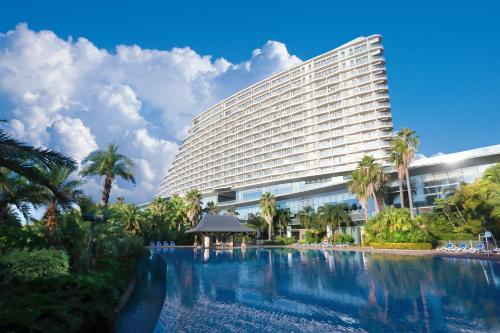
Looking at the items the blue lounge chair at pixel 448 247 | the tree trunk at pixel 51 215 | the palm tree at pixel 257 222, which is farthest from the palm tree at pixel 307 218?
the tree trunk at pixel 51 215

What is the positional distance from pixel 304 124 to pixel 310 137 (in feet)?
13.7

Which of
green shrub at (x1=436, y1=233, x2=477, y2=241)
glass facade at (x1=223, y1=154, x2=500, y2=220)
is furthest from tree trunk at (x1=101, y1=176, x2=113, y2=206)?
glass facade at (x1=223, y1=154, x2=500, y2=220)

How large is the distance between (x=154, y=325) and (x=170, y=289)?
5.52 m

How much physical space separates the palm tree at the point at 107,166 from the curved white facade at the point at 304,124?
5357 centimetres

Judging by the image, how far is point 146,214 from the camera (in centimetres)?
5147

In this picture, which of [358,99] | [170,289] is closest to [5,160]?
[170,289]

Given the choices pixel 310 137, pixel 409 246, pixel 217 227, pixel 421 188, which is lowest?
pixel 409 246

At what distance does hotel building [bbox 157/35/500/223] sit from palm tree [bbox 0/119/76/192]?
45899 millimetres

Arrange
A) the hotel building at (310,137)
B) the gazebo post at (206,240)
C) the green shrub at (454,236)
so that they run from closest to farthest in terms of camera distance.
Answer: the green shrub at (454,236)
the gazebo post at (206,240)
the hotel building at (310,137)

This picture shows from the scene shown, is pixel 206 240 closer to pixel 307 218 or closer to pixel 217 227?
pixel 217 227

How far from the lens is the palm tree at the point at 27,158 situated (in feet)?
24.4

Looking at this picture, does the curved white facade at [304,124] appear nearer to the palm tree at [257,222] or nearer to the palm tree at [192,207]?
the palm tree at [257,222]

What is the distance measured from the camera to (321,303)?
10.7 meters

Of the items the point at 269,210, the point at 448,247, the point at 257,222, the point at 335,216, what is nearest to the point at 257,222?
the point at 257,222
